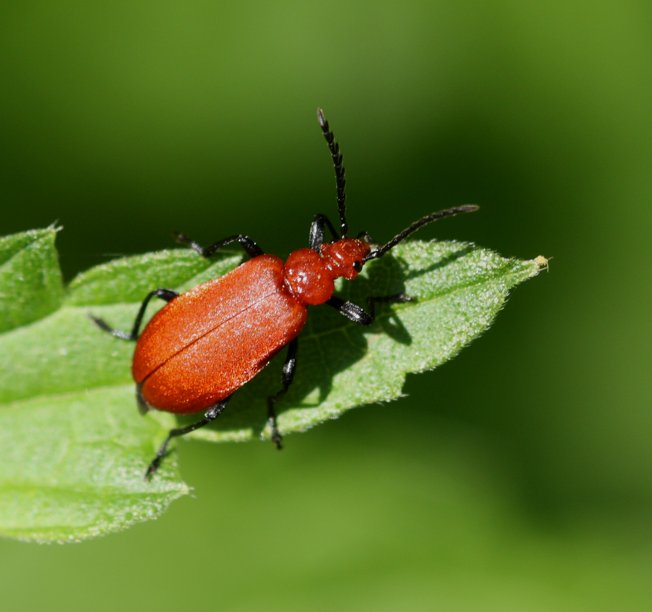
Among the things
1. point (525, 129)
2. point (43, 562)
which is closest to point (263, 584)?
point (43, 562)

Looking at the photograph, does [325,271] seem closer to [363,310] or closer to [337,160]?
[363,310]

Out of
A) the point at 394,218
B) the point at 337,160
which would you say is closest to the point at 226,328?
the point at 337,160

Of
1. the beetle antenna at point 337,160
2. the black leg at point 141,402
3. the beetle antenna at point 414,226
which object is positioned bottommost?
the black leg at point 141,402

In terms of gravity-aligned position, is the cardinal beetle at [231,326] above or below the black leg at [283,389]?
above

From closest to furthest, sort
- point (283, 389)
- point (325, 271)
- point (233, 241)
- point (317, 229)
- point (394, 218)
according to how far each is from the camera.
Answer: point (283, 389)
point (325, 271)
point (233, 241)
point (317, 229)
point (394, 218)

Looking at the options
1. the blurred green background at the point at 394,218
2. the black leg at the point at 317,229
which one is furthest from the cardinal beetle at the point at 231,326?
the blurred green background at the point at 394,218

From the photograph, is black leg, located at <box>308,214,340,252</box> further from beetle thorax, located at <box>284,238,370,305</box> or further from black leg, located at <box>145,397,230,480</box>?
black leg, located at <box>145,397,230,480</box>

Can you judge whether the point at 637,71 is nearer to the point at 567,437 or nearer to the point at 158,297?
the point at 567,437

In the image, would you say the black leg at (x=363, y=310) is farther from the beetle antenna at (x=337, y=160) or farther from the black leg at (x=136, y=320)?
the black leg at (x=136, y=320)
